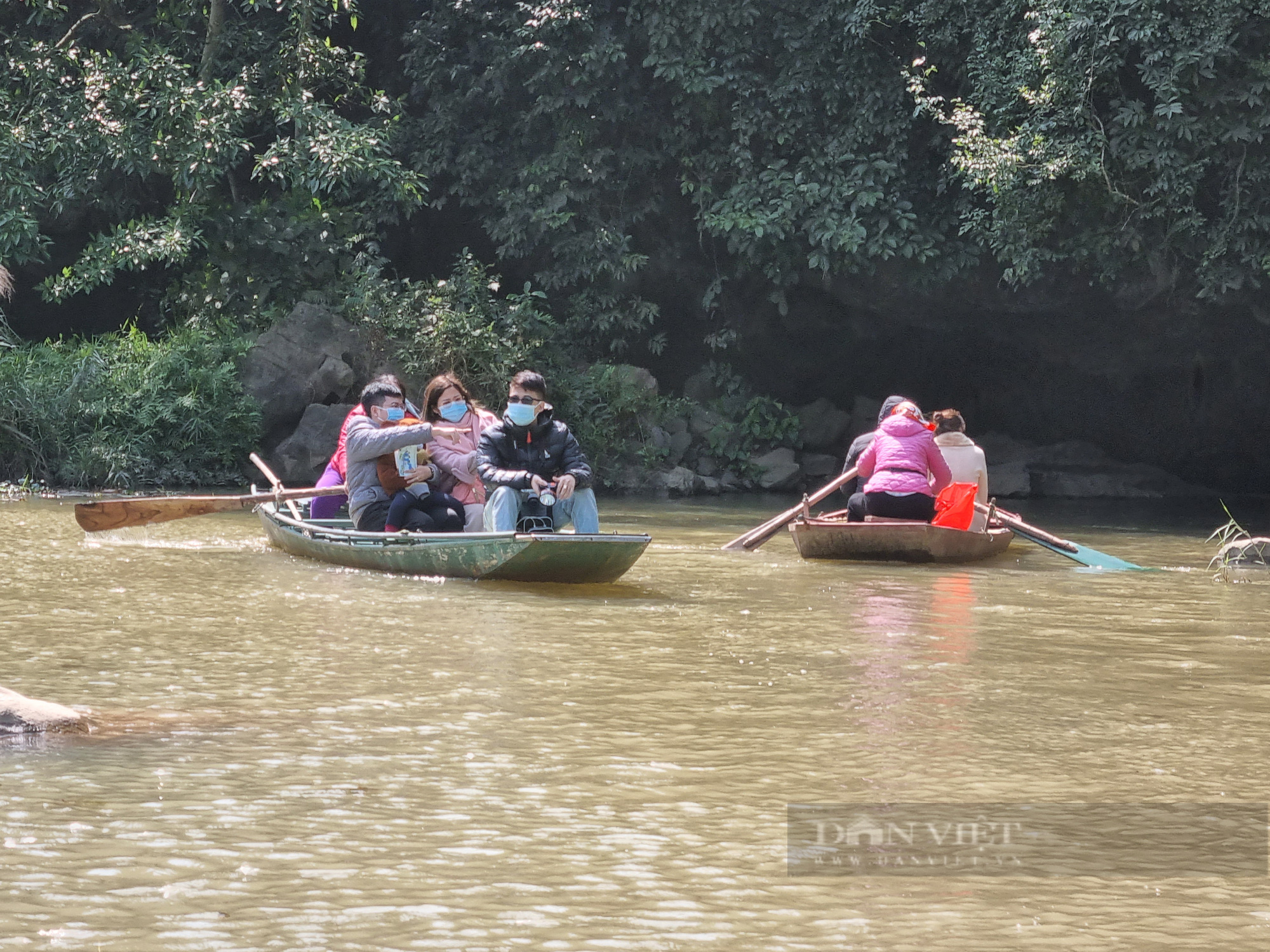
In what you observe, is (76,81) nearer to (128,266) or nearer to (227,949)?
(128,266)

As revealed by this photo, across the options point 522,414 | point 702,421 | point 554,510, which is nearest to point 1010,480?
point 702,421

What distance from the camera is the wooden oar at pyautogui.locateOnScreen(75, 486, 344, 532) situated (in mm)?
10875

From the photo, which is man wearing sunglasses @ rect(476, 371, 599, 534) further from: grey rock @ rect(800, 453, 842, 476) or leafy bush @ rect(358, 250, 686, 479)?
grey rock @ rect(800, 453, 842, 476)

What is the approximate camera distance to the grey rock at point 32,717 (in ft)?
14.6

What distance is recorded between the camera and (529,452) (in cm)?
904

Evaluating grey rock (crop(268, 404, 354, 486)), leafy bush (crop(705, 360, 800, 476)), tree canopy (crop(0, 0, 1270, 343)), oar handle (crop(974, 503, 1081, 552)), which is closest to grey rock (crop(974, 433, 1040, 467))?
leafy bush (crop(705, 360, 800, 476))

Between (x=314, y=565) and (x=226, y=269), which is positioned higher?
(x=226, y=269)

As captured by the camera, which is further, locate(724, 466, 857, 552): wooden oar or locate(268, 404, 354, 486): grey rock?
locate(268, 404, 354, 486): grey rock

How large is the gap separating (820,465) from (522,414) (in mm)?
12418

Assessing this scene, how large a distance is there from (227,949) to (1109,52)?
1439 centimetres

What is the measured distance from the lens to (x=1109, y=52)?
49.7 ft

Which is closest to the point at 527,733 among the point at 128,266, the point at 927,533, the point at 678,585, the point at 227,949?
the point at 227,949

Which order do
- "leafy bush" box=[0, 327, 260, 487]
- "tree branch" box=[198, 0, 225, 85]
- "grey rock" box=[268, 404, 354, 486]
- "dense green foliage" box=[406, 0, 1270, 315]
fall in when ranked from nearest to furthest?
"dense green foliage" box=[406, 0, 1270, 315] < "leafy bush" box=[0, 327, 260, 487] < "grey rock" box=[268, 404, 354, 486] < "tree branch" box=[198, 0, 225, 85]

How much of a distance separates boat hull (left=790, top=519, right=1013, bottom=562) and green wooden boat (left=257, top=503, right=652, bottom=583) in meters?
1.99
